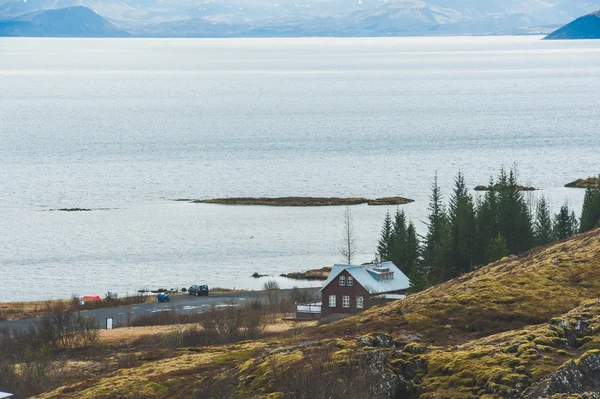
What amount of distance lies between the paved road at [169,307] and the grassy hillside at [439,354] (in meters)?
26.1

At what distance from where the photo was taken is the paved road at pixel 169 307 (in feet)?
212

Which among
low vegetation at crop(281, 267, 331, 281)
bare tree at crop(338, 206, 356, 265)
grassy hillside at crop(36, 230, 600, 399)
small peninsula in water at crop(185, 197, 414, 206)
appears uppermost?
grassy hillside at crop(36, 230, 600, 399)

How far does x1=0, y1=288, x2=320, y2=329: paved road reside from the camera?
212 feet

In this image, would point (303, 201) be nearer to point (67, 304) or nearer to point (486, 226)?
point (486, 226)

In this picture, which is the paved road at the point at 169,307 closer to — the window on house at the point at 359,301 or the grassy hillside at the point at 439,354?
the window on house at the point at 359,301

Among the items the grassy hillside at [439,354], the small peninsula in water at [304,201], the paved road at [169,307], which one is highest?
the grassy hillside at [439,354]

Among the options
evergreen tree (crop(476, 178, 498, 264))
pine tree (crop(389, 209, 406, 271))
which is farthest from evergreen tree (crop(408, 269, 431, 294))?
pine tree (crop(389, 209, 406, 271))

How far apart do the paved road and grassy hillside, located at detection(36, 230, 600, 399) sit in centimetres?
2607

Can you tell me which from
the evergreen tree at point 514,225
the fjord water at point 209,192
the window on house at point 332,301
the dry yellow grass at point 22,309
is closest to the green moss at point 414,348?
the window on house at point 332,301

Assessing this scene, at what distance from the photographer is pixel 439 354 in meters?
28.5

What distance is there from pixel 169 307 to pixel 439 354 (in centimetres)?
4476

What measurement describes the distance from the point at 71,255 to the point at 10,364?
57.9m

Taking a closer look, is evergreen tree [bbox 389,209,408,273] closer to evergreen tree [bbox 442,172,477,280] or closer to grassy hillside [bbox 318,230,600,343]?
evergreen tree [bbox 442,172,477,280]

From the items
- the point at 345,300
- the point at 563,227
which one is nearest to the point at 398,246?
the point at 563,227
